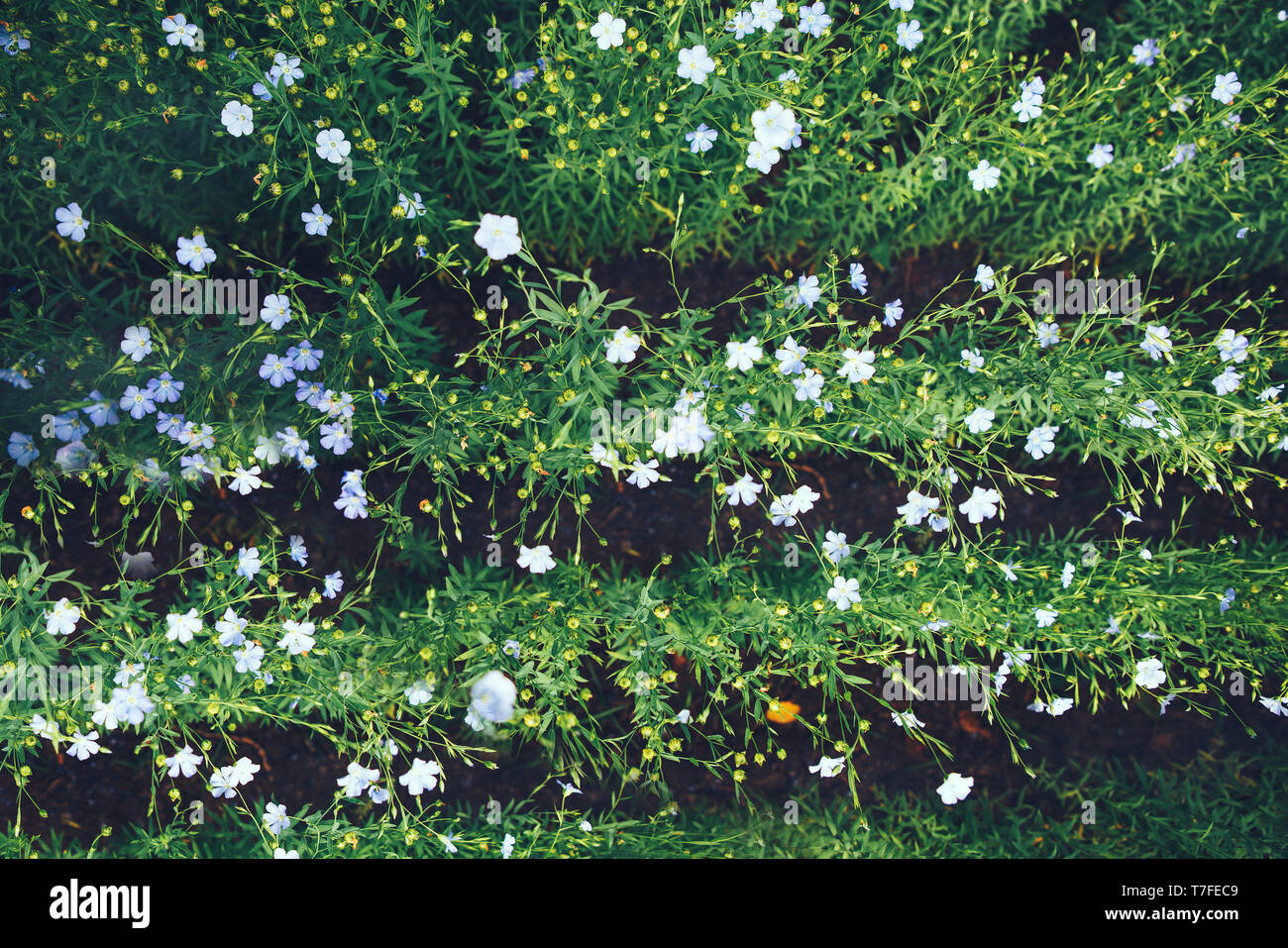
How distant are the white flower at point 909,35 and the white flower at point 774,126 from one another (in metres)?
0.58

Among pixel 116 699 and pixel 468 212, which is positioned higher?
pixel 468 212

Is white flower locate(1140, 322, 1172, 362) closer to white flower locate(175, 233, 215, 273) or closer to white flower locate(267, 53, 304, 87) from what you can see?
white flower locate(267, 53, 304, 87)

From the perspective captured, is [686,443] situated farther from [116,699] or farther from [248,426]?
[116,699]

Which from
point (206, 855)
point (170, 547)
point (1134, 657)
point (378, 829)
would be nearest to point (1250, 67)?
point (1134, 657)

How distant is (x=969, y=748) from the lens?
3164 mm

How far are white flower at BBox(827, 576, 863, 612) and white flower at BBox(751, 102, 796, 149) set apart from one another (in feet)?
4.69

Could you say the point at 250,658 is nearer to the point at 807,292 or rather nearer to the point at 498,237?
the point at 498,237

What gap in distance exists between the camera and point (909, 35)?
2.65 metres

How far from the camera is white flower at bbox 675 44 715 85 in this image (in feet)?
7.82

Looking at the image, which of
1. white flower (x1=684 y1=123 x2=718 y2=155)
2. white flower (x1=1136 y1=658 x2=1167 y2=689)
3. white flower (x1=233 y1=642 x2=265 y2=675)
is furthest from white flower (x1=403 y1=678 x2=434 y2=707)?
white flower (x1=1136 y1=658 x2=1167 y2=689)

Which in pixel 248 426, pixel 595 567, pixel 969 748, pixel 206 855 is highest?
pixel 248 426

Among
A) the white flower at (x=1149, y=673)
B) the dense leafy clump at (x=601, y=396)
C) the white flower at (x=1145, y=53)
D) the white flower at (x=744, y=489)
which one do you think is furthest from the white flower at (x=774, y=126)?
the white flower at (x=1149, y=673)

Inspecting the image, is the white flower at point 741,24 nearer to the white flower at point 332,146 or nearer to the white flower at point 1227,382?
the white flower at point 332,146
